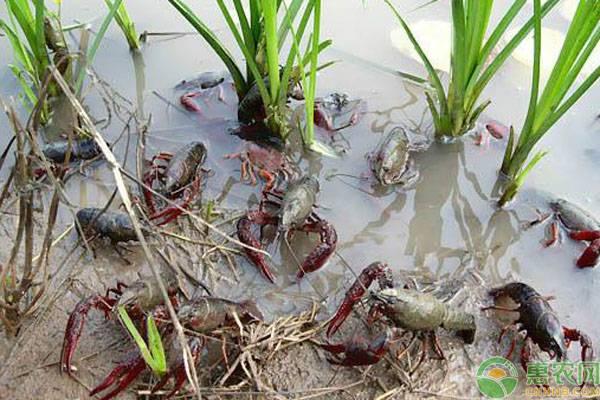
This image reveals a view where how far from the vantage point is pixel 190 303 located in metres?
2.76

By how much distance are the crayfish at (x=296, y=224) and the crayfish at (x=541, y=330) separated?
93 centimetres

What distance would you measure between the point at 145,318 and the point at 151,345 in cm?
44

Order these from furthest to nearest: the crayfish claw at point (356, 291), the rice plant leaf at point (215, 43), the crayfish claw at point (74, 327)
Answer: the rice plant leaf at point (215, 43) < the crayfish claw at point (356, 291) < the crayfish claw at point (74, 327)

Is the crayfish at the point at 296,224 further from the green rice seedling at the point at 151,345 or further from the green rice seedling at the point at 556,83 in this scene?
the green rice seedling at the point at 556,83

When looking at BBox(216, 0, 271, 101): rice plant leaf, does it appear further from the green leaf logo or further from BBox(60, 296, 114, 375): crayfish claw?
the green leaf logo

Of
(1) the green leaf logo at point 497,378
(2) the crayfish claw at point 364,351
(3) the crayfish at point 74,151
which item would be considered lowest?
(1) the green leaf logo at point 497,378

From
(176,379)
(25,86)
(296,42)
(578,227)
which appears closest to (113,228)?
(176,379)

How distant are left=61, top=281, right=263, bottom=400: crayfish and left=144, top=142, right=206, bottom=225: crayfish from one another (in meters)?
0.54

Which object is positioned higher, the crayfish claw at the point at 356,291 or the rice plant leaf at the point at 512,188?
the rice plant leaf at the point at 512,188

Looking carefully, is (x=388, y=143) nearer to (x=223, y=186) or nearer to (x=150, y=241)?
(x=223, y=186)

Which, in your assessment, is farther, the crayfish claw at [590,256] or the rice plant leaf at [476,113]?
the rice plant leaf at [476,113]

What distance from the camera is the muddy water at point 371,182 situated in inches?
130

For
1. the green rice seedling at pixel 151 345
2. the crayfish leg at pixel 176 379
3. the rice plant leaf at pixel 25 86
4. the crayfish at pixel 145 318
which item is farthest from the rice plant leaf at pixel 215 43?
the crayfish leg at pixel 176 379

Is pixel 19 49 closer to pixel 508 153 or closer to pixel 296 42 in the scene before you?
pixel 296 42
